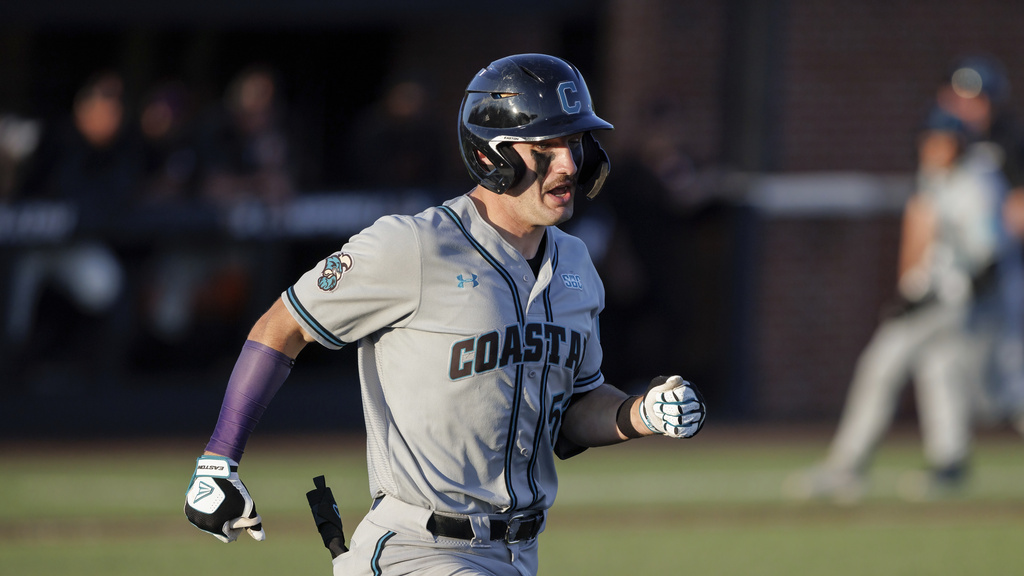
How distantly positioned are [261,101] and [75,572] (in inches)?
231

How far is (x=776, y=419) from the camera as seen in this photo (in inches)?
540

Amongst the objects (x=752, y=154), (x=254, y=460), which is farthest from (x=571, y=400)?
(x=752, y=154)

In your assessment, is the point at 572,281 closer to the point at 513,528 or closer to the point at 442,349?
the point at 442,349

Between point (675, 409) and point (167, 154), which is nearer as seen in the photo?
point (675, 409)

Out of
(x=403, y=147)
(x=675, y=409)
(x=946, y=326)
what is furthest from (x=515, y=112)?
(x=403, y=147)

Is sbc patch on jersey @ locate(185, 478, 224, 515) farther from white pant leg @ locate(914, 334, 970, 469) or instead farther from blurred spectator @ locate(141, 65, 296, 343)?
blurred spectator @ locate(141, 65, 296, 343)

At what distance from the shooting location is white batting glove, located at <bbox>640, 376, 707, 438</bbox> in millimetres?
3932

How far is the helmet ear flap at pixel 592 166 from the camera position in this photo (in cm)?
430

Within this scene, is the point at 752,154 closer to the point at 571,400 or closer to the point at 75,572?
the point at 75,572

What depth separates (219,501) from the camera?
380 centimetres

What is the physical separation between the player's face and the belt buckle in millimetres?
810

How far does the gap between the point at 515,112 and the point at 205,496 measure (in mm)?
1325

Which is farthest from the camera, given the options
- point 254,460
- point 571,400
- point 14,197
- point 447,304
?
point 14,197

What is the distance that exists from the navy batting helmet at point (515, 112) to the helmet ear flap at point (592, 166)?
0.28ft
